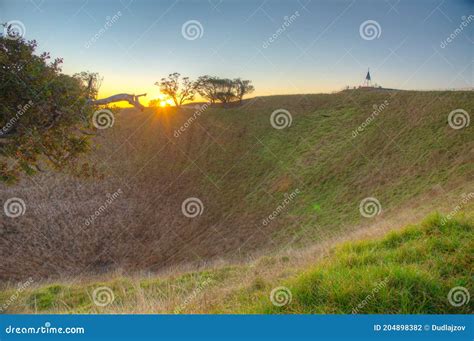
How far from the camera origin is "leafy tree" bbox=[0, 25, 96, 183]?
449 inches

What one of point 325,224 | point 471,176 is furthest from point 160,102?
point 471,176

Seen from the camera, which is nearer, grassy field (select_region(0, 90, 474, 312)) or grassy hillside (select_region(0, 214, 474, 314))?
grassy hillside (select_region(0, 214, 474, 314))

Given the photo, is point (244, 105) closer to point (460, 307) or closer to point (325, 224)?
point (325, 224)

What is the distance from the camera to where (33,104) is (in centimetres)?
1159

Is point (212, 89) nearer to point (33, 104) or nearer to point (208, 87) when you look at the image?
point (208, 87)

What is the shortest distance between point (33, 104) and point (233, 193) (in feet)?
84.0

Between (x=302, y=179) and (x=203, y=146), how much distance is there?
16.1 m

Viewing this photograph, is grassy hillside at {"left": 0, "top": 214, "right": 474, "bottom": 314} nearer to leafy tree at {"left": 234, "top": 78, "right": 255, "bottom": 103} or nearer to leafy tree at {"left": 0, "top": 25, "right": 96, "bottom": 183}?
leafy tree at {"left": 0, "top": 25, "right": 96, "bottom": 183}

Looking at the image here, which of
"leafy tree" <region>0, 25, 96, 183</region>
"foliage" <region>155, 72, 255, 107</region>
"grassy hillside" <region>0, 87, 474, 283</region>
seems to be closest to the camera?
"leafy tree" <region>0, 25, 96, 183</region>

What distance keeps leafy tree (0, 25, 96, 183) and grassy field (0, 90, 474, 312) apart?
168 centimetres

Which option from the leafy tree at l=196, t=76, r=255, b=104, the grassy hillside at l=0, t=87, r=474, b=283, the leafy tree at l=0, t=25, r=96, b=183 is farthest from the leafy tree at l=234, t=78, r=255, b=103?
the leafy tree at l=0, t=25, r=96, b=183

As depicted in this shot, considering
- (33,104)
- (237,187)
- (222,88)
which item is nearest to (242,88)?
(222,88)

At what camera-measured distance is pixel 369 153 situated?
34781mm

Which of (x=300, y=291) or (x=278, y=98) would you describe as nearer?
(x=300, y=291)
